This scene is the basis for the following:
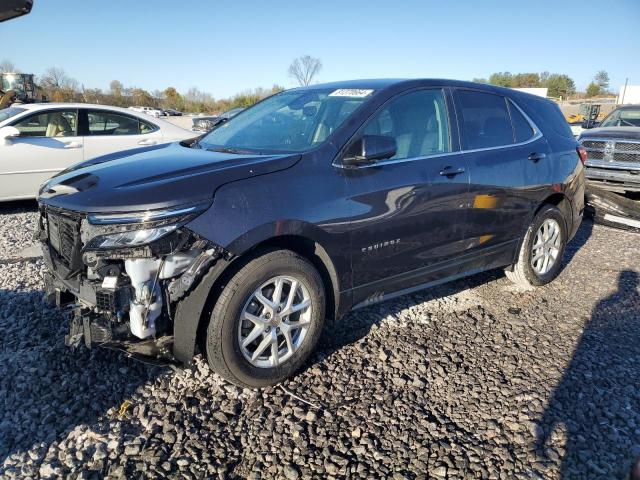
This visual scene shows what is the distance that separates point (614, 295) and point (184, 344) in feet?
13.3

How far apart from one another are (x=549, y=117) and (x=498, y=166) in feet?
3.98

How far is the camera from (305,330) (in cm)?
302

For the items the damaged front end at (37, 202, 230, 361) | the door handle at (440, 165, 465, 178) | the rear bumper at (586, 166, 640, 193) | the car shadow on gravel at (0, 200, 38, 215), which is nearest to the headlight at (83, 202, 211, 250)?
the damaged front end at (37, 202, 230, 361)

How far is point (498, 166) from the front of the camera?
3.96m

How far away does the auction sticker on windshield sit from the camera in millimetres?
3445

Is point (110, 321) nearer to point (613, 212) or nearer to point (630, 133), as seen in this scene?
point (613, 212)

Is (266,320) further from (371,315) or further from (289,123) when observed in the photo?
(289,123)

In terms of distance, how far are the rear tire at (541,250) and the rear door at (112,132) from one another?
221 inches

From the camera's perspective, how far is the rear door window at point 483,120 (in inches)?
151

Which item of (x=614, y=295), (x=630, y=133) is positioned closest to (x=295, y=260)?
(x=614, y=295)

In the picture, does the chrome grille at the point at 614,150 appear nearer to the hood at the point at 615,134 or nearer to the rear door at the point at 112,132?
the hood at the point at 615,134

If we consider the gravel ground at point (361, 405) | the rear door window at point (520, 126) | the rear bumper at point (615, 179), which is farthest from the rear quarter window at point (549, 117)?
the rear bumper at point (615, 179)

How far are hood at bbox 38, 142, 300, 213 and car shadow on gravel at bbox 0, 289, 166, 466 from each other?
3.37 feet

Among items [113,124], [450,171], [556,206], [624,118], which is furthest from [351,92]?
[624,118]
